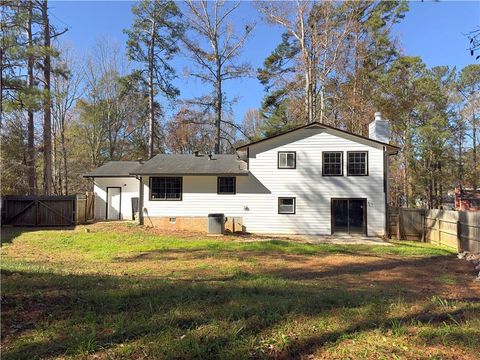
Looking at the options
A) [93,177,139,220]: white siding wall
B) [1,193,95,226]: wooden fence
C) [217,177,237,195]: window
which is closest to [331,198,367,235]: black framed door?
[217,177,237,195]: window

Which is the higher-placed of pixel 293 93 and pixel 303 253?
pixel 293 93

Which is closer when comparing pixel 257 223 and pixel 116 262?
pixel 116 262

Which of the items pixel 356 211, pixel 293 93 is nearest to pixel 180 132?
pixel 293 93

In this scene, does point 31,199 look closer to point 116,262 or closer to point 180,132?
point 116,262

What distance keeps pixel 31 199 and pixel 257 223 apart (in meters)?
11.8

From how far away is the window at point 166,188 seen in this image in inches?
763

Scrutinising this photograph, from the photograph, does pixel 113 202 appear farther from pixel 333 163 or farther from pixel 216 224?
pixel 333 163

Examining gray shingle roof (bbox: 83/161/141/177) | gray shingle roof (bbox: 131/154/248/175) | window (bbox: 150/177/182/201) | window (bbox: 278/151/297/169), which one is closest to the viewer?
window (bbox: 278/151/297/169)

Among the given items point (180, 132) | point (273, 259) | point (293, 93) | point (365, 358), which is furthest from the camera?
point (180, 132)

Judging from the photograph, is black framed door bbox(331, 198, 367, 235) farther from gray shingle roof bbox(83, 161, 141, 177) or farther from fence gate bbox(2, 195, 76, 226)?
fence gate bbox(2, 195, 76, 226)

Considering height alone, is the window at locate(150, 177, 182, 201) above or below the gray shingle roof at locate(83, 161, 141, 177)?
below

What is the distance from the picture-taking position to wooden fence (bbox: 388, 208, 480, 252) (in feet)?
42.3

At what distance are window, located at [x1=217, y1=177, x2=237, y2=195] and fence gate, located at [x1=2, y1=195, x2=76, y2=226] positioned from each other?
25.5ft

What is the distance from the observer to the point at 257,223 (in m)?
18.8
